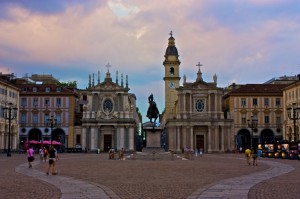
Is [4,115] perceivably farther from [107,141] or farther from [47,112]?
[107,141]

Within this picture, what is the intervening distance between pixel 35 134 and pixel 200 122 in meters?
35.3

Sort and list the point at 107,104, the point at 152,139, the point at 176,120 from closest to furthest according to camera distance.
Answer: the point at 152,139 < the point at 176,120 < the point at 107,104

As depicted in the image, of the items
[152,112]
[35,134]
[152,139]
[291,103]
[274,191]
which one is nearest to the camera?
[274,191]

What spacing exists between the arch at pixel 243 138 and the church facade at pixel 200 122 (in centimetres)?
233

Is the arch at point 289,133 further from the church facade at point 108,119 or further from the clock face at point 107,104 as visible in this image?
the clock face at point 107,104

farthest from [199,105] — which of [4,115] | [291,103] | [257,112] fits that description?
[4,115]

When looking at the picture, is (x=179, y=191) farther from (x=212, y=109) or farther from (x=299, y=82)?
(x=212, y=109)

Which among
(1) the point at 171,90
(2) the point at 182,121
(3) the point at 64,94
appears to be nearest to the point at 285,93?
(2) the point at 182,121

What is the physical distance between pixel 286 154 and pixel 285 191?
43.5m

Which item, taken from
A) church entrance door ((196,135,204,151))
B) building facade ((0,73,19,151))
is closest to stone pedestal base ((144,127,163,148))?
building facade ((0,73,19,151))

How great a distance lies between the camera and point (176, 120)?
334 ft

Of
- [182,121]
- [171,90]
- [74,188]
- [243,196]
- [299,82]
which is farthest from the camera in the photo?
[171,90]

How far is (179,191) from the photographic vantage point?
18625 millimetres

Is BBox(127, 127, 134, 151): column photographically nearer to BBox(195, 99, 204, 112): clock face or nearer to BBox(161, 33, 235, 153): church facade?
BBox(161, 33, 235, 153): church facade
